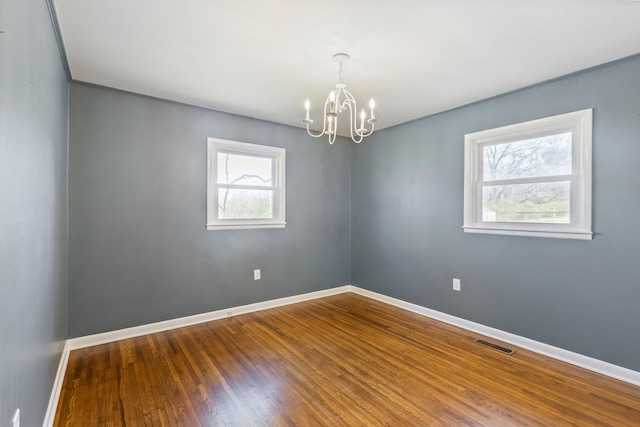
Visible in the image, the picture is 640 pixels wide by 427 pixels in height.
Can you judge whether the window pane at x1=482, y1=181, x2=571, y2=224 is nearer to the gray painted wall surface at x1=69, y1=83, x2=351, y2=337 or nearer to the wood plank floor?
the wood plank floor

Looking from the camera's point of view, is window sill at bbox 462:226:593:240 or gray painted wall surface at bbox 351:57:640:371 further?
window sill at bbox 462:226:593:240

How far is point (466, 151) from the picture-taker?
3250mm

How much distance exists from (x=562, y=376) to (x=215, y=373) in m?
2.64

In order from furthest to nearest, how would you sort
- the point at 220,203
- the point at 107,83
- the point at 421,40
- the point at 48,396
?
the point at 220,203
the point at 107,83
the point at 421,40
the point at 48,396

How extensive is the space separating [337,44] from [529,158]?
2121mm

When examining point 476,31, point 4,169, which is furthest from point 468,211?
point 4,169

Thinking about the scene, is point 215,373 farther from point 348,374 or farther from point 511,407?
point 511,407

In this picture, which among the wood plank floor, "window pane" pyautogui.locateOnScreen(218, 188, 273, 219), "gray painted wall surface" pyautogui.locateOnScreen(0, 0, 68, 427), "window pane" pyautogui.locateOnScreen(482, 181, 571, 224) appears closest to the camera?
"gray painted wall surface" pyautogui.locateOnScreen(0, 0, 68, 427)

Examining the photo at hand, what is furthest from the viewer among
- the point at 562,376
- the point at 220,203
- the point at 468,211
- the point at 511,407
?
the point at 220,203

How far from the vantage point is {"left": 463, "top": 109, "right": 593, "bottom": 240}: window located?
2.50 meters

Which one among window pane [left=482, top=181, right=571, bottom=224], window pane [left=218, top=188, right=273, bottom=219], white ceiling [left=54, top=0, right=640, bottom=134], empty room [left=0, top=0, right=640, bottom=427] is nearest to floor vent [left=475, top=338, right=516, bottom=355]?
empty room [left=0, top=0, right=640, bottom=427]

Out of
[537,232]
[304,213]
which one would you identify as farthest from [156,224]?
[537,232]

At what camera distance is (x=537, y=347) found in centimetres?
269

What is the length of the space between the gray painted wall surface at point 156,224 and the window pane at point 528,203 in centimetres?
231
